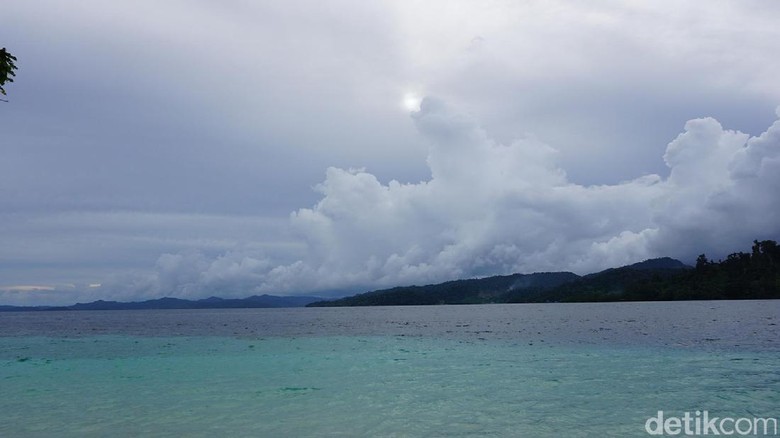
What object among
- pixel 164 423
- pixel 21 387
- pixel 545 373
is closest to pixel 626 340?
pixel 545 373

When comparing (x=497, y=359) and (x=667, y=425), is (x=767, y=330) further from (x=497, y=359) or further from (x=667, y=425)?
(x=667, y=425)

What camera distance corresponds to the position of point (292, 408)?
33125 mm

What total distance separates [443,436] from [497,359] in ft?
107

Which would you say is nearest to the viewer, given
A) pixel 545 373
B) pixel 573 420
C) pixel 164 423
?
pixel 573 420

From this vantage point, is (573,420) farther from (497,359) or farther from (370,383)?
(497,359)

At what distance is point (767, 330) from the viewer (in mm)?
87375

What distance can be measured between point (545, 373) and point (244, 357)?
3768 cm

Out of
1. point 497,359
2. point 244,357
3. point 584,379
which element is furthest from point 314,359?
point 584,379

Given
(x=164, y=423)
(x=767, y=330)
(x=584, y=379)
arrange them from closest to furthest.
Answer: (x=164, y=423), (x=584, y=379), (x=767, y=330)

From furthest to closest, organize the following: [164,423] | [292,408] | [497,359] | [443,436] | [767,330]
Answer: [767,330], [497,359], [292,408], [164,423], [443,436]

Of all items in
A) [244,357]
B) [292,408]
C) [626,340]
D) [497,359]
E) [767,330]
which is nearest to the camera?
[292,408]

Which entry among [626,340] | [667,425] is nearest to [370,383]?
[667,425]

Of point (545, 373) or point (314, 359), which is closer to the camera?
point (545, 373)

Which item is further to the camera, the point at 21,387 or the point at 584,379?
the point at 21,387
